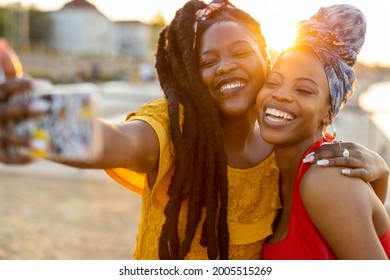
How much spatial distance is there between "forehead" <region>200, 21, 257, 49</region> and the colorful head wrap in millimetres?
Result: 270

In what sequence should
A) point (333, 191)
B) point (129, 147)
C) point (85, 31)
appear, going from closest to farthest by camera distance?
Answer: point (129, 147), point (333, 191), point (85, 31)

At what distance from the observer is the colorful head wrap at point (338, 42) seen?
2.25 meters

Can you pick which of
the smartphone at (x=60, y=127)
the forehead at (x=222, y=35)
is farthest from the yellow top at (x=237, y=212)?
the smartphone at (x=60, y=127)

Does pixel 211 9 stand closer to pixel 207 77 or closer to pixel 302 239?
pixel 207 77

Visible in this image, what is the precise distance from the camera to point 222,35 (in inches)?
95.2

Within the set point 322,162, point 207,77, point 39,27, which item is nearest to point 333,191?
point 322,162

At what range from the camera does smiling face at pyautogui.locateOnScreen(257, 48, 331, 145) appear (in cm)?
225

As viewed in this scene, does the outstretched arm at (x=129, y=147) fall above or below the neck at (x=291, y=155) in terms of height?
above

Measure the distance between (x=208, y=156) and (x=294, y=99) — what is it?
1.41ft

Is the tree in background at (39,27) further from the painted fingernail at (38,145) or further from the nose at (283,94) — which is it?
the painted fingernail at (38,145)

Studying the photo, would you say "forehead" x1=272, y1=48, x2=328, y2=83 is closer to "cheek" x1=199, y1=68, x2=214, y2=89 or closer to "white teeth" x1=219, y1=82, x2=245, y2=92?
"white teeth" x1=219, y1=82, x2=245, y2=92

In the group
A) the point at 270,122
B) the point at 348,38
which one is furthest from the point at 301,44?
the point at 270,122

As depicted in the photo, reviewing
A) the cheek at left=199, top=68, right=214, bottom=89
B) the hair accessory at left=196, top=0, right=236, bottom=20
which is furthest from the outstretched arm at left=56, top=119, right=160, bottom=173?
the hair accessory at left=196, top=0, right=236, bottom=20

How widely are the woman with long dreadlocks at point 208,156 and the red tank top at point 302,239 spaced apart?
143 millimetres
